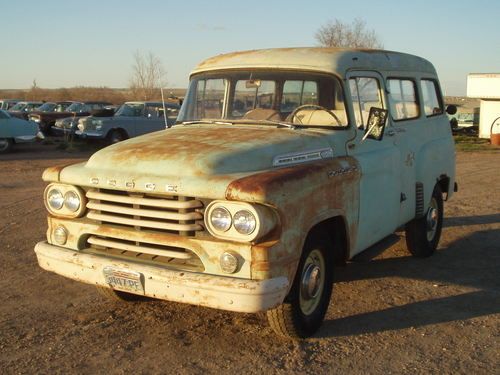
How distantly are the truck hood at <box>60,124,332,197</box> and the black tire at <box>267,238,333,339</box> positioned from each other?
2.27 ft

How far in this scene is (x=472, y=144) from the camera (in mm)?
22953

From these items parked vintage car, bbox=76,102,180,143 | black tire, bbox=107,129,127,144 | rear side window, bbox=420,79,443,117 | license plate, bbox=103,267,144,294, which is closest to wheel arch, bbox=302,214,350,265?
license plate, bbox=103,267,144,294

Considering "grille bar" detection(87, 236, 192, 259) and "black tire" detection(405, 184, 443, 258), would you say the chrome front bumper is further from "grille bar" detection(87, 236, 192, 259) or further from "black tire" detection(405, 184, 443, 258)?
"black tire" detection(405, 184, 443, 258)

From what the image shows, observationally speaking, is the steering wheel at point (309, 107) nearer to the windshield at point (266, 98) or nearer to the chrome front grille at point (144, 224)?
the windshield at point (266, 98)

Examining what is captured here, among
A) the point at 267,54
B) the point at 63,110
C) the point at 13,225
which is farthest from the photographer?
the point at 63,110

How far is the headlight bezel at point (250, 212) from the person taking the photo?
363 cm

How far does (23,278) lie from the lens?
5848 mm

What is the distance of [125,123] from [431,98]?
1460 centimetres

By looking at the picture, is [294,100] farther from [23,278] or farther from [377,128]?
[23,278]

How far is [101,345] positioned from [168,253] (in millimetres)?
939

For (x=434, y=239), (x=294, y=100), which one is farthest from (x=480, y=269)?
(x=294, y=100)

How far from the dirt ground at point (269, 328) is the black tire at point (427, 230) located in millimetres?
132

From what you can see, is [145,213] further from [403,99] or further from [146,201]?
[403,99]

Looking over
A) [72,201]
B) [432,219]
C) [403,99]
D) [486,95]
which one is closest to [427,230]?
[432,219]
